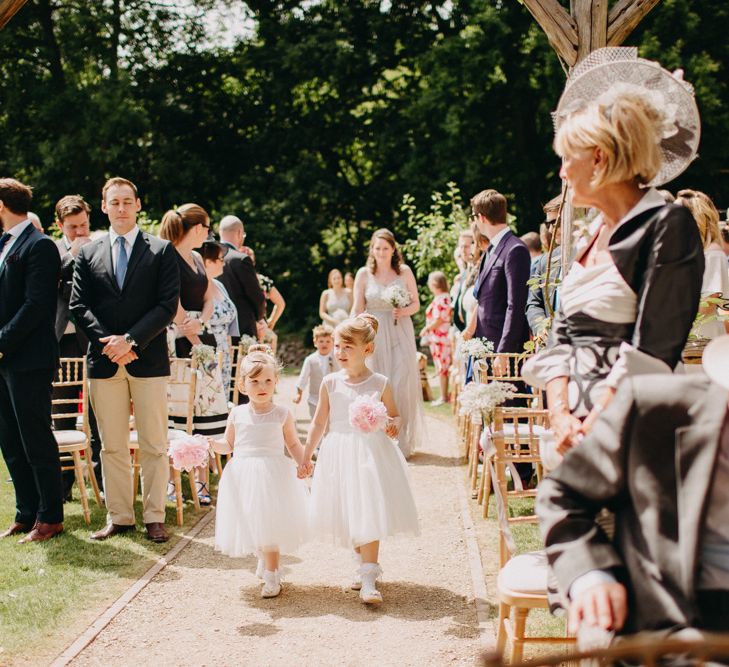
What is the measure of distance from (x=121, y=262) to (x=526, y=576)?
378 centimetres

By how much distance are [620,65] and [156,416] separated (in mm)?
4076

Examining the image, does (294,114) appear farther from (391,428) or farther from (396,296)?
(391,428)

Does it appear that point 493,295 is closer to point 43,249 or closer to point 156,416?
point 156,416

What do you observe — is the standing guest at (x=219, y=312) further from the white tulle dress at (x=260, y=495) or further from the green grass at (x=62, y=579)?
the white tulle dress at (x=260, y=495)

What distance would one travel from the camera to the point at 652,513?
6.25ft

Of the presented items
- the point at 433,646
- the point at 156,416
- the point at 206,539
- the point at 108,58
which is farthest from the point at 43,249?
the point at 108,58

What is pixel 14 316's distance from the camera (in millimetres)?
5711

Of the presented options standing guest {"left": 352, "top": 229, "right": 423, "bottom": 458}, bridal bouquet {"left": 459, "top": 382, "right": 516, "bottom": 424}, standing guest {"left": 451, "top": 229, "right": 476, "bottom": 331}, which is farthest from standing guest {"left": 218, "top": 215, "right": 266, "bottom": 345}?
bridal bouquet {"left": 459, "top": 382, "right": 516, "bottom": 424}

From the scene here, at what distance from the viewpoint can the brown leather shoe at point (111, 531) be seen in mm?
5918

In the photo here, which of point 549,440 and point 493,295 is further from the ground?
point 493,295

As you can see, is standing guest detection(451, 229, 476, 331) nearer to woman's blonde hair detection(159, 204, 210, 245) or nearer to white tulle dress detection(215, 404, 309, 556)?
woman's blonde hair detection(159, 204, 210, 245)

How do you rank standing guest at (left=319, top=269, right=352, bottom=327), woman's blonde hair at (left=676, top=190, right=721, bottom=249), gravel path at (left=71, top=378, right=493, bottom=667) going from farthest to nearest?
standing guest at (left=319, top=269, right=352, bottom=327) < woman's blonde hair at (left=676, top=190, right=721, bottom=249) < gravel path at (left=71, top=378, right=493, bottom=667)

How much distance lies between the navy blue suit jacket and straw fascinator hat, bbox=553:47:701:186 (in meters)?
3.74

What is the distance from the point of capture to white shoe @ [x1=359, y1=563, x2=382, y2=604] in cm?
469
